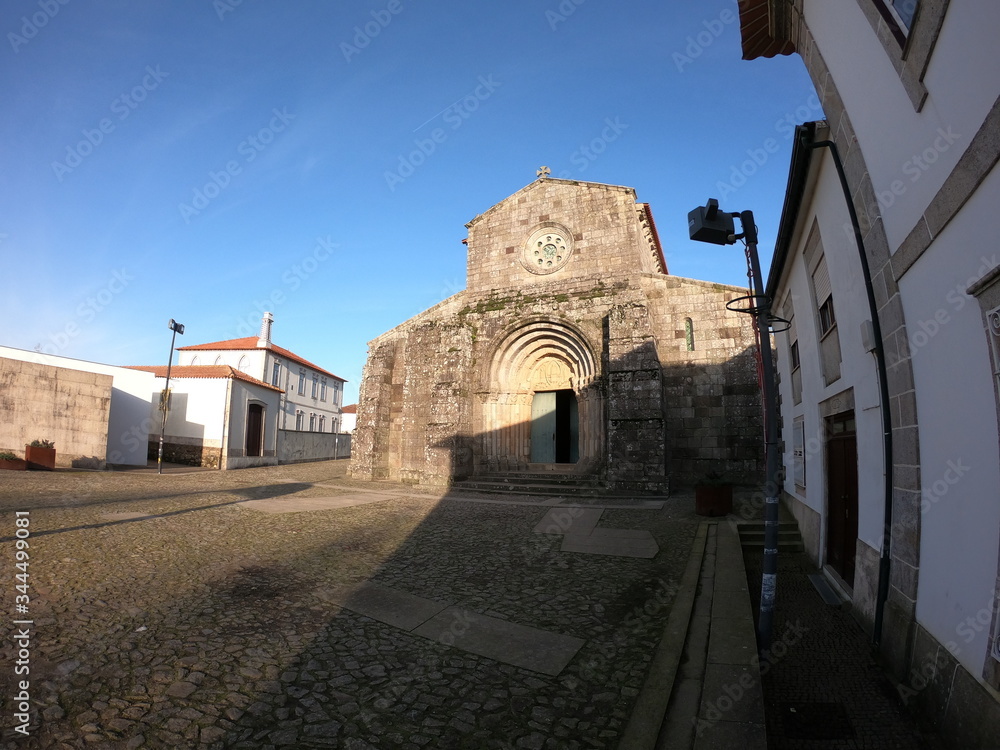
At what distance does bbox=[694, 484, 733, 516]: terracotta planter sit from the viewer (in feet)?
30.2

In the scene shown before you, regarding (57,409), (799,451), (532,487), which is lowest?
(532,487)

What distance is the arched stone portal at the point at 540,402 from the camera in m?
14.1

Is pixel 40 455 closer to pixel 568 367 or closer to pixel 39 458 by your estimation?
pixel 39 458

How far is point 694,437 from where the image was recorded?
13.6 meters

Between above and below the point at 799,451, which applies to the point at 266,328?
above

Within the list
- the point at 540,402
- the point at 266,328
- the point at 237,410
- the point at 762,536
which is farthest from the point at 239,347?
the point at 762,536

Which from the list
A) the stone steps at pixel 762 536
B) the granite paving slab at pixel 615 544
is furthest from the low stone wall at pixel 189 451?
the stone steps at pixel 762 536

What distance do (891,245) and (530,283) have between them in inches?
474

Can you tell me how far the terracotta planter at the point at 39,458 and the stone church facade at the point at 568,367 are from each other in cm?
968

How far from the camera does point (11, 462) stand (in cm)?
1505

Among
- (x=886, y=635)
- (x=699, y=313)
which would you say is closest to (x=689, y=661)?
(x=886, y=635)

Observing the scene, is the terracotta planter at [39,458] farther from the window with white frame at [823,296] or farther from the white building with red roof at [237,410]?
the window with white frame at [823,296]

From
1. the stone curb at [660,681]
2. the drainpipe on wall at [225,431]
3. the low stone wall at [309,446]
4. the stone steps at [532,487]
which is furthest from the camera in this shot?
the low stone wall at [309,446]

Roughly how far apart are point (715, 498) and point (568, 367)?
6752 mm
